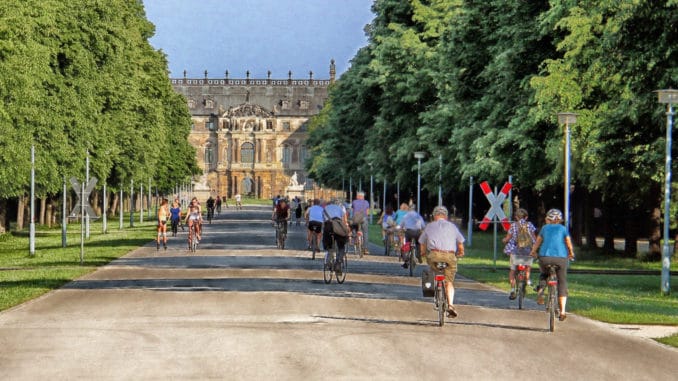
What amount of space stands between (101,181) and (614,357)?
1759 inches

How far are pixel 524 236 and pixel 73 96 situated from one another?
32.0m

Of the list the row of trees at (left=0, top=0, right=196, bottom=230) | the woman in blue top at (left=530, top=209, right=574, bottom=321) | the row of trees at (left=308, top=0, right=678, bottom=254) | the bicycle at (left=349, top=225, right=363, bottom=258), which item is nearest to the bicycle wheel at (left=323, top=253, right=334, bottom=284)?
the row of trees at (left=308, top=0, right=678, bottom=254)

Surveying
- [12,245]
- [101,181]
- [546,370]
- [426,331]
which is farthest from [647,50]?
[101,181]

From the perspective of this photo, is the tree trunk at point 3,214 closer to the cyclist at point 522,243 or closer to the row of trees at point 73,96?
the row of trees at point 73,96

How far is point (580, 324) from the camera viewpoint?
60.4ft

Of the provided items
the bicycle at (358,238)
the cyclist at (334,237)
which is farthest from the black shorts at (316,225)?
the cyclist at (334,237)

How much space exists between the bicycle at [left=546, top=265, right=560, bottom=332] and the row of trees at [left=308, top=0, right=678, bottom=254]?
9.88 meters

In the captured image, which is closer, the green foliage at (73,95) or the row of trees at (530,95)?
the row of trees at (530,95)

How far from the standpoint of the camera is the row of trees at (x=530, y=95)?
27422 millimetres

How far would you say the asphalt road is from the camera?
12570 millimetres

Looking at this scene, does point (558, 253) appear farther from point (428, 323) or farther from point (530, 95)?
point (530, 95)

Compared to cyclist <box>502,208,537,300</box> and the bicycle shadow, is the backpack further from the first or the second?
the bicycle shadow

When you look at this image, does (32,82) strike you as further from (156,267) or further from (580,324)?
(580,324)

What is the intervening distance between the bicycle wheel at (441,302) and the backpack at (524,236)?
11.7 feet
